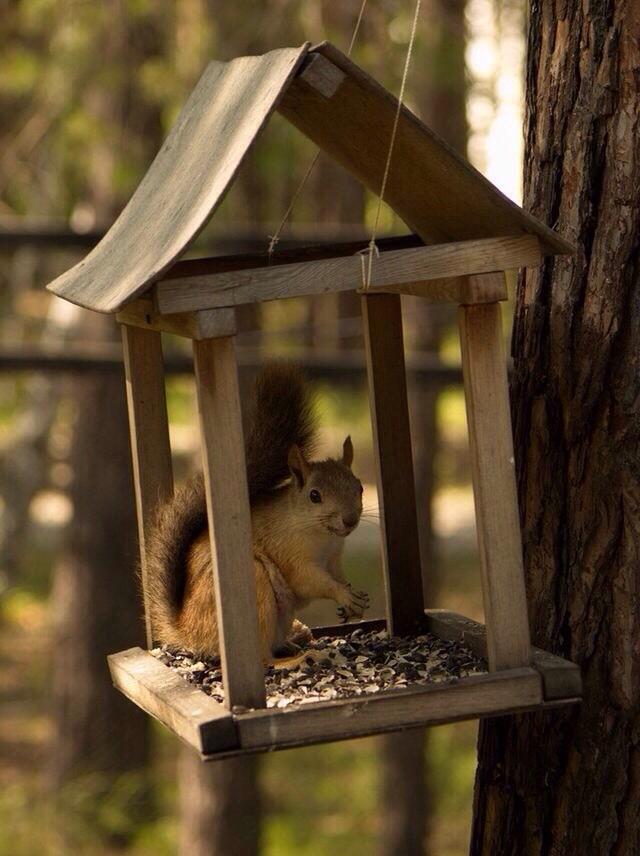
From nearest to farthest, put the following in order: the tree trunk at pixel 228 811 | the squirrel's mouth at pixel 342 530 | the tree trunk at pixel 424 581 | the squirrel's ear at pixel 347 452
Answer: the squirrel's mouth at pixel 342 530
the squirrel's ear at pixel 347 452
the tree trunk at pixel 228 811
the tree trunk at pixel 424 581

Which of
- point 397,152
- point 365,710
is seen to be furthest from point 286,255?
point 365,710

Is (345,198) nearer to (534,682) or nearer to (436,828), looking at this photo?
(436,828)

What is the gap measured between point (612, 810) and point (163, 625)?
744 millimetres

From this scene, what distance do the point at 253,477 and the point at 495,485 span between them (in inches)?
20.4

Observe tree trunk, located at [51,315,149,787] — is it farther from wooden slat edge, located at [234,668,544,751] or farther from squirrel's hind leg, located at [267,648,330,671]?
wooden slat edge, located at [234,668,544,751]

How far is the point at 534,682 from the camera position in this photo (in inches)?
67.6

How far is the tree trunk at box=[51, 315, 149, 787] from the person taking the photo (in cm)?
637

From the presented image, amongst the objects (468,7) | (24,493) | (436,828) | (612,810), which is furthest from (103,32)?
(612,810)

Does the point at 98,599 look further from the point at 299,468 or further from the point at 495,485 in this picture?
the point at 495,485

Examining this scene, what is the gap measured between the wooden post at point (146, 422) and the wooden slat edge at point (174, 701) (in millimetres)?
122

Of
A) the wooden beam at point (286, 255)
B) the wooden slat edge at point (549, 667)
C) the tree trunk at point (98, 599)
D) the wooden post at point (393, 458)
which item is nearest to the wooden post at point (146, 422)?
the wooden beam at point (286, 255)

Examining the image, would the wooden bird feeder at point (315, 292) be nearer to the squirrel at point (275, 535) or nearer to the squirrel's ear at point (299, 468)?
the squirrel at point (275, 535)

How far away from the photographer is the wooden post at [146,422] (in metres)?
2.09

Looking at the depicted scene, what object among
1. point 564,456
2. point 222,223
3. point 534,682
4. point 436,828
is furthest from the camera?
point 222,223
